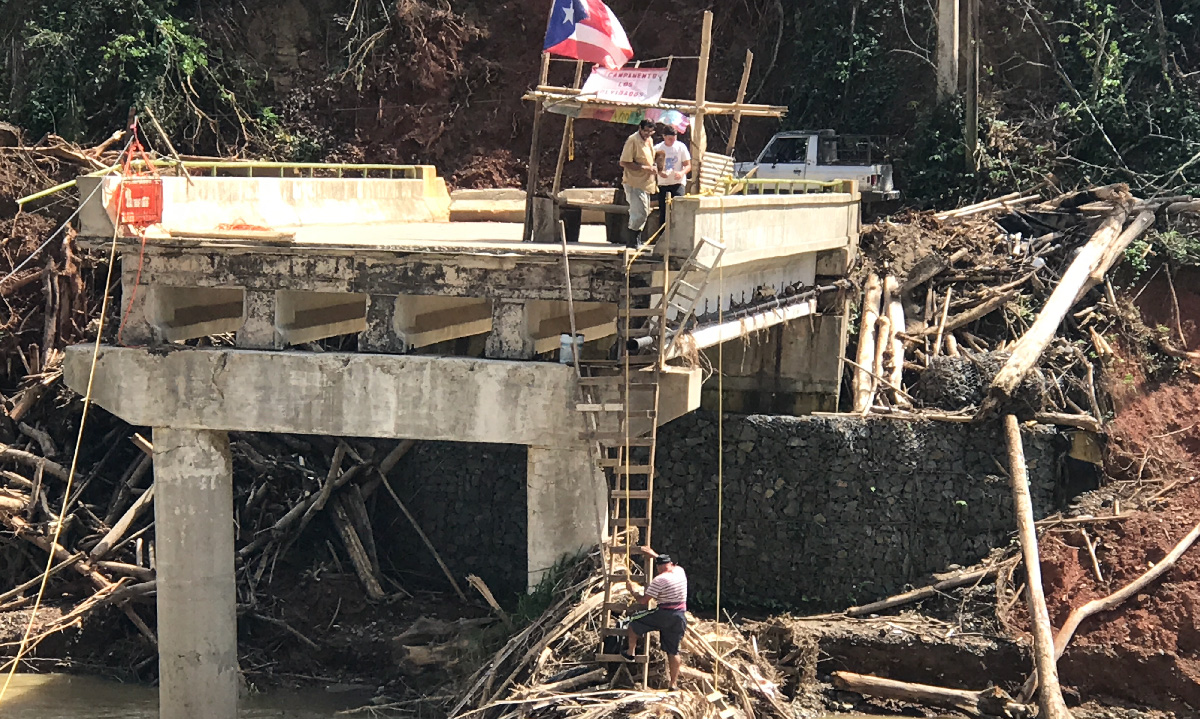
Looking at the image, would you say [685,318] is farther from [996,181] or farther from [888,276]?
[996,181]

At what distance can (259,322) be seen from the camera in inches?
502

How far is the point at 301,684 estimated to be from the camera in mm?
16641

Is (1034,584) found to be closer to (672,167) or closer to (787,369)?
(787,369)

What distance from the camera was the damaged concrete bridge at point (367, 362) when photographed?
→ 469 inches

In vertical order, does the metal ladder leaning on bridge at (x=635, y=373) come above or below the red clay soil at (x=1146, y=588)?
above

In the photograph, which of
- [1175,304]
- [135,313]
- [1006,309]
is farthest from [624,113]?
[1175,304]

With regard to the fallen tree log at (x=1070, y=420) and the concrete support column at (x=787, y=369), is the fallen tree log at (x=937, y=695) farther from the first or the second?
the concrete support column at (x=787, y=369)

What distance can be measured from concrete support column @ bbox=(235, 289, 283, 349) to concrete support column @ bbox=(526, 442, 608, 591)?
115 inches

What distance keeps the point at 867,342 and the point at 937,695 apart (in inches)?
224

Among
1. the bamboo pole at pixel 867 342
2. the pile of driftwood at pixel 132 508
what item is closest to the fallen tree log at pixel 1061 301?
the bamboo pole at pixel 867 342

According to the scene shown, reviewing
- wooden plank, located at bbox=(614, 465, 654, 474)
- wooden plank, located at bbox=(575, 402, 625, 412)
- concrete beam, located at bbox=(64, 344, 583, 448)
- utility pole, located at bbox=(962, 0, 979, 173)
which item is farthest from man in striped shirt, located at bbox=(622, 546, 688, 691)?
utility pole, located at bbox=(962, 0, 979, 173)

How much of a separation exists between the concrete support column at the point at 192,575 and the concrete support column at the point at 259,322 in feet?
3.78

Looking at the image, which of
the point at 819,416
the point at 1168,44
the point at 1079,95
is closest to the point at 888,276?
the point at 819,416

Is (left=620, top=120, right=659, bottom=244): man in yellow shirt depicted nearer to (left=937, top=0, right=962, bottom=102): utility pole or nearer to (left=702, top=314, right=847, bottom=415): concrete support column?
(left=702, top=314, right=847, bottom=415): concrete support column
